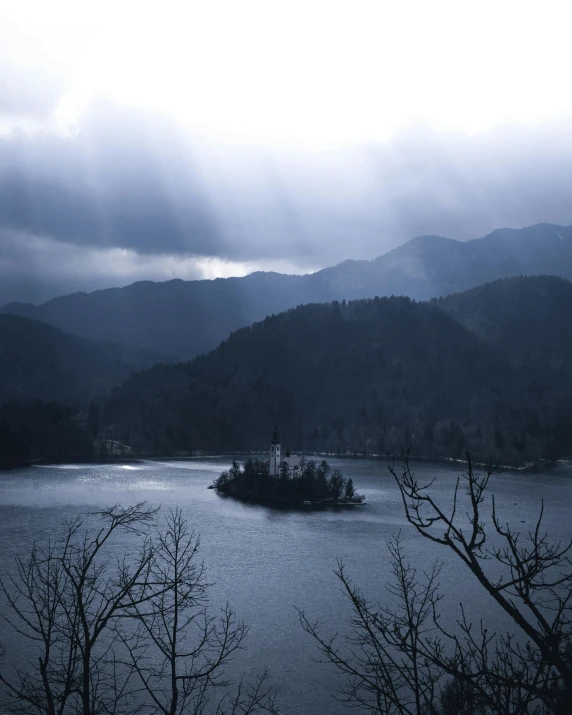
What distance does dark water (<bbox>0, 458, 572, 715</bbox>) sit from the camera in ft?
62.4

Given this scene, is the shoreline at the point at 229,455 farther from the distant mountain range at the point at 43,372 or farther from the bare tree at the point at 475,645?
the distant mountain range at the point at 43,372

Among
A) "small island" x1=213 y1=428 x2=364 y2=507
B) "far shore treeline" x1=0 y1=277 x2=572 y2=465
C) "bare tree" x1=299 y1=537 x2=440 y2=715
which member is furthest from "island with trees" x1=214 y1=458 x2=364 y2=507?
"far shore treeline" x1=0 y1=277 x2=572 y2=465

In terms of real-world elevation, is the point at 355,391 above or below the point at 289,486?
above

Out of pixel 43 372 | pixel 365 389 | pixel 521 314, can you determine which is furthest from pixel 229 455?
pixel 43 372

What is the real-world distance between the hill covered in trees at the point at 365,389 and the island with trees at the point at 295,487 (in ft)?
129

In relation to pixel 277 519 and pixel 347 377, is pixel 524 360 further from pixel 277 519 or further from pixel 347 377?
pixel 277 519

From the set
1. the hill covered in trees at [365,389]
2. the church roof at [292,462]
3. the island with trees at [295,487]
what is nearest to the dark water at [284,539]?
the island with trees at [295,487]

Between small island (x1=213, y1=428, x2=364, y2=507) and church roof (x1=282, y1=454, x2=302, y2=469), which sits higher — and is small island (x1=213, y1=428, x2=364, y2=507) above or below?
below

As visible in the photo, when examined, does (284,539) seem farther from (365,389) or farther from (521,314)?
(521,314)

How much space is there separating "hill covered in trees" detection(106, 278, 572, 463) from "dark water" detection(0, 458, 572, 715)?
34719 millimetres

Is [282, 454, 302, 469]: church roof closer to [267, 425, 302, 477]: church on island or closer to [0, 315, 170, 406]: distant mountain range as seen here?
[267, 425, 302, 477]: church on island

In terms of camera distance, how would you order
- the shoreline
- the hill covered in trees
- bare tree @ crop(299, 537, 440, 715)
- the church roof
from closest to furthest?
bare tree @ crop(299, 537, 440, 715)
the church roof
the shoreline
the hill covered in trees

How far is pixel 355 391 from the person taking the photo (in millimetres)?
129750

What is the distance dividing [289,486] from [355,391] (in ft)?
267
